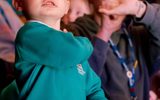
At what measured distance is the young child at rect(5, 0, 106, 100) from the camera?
659 mm

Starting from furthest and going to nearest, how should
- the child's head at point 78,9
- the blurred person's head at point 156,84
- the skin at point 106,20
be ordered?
the blurred person's head at point 156,84 < the child's head at point 78,9 < the skin at point 106,20

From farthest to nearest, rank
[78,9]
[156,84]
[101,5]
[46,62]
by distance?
[156,84]
[78,9]
[101,5]
[46,62]

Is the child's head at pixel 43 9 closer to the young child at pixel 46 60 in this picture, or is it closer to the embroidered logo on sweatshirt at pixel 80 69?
the young child at pixel 46 60

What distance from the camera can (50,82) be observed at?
2.16 ft

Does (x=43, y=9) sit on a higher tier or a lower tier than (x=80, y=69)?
higher

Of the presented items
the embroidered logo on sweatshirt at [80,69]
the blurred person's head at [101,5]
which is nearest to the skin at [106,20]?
the blurred person's head at [101,5]

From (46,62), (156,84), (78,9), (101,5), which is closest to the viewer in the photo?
(46,62)

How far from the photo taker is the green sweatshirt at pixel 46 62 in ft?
2.16

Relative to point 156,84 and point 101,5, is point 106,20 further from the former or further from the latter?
point 156,84

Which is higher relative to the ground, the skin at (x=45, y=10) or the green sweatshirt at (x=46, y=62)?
the skin at (x=45, y=10)

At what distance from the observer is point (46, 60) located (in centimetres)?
66

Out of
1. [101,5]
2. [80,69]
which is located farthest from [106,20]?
[80,69]

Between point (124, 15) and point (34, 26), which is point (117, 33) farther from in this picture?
point (34, 26)

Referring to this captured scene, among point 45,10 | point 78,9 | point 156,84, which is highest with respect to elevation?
point 45,10
